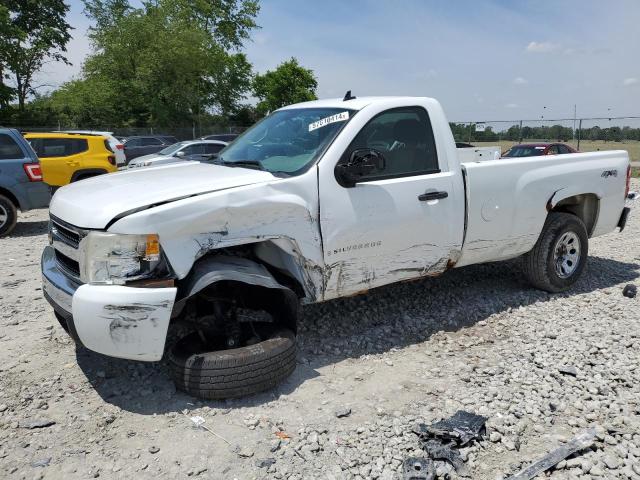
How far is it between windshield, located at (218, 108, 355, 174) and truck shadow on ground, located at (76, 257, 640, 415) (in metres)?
1.48

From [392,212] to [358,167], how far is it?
1.56 ft

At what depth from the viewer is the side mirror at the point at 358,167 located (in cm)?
369

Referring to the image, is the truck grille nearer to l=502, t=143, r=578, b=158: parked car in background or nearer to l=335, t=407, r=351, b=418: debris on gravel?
l=335, t=407, r=351, b=418: debris on gravel

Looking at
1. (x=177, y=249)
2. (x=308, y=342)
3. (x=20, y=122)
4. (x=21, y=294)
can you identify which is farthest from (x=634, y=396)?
(x=20, y=122)

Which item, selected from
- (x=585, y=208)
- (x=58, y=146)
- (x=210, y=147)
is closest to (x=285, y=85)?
(x=210, y=147)

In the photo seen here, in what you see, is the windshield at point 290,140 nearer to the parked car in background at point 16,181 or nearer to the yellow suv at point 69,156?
the parked car in background at point 16,181

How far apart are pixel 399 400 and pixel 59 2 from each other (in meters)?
43.9

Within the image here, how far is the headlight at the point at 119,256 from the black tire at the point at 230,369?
670 mm

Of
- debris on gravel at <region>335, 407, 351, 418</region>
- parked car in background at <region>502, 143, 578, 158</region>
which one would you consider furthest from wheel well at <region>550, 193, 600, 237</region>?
parked car in background at <region>502, 143, 578, 158</region>

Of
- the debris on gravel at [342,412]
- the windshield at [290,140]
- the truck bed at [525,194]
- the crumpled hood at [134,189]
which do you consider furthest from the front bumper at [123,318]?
the truck bed at [525,194]

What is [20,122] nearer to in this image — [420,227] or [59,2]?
[59,2]

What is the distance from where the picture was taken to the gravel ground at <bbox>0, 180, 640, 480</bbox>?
9.31ft

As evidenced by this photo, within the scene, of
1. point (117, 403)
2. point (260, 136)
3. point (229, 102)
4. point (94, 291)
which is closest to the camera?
point (94, 291)

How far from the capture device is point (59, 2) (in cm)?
3834
